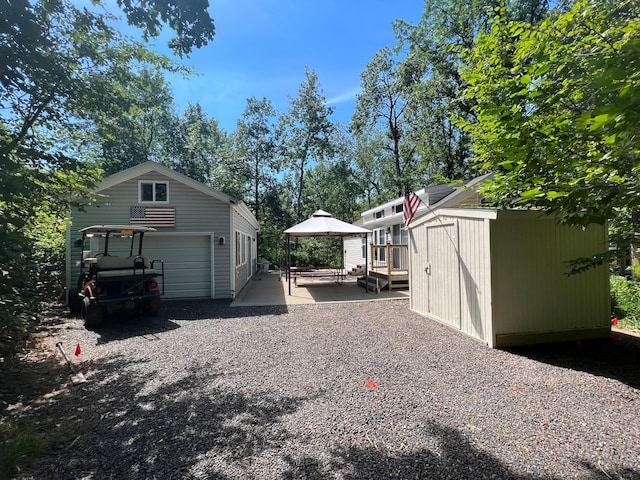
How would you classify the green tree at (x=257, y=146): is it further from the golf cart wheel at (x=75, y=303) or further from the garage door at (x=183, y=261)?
the golf cart wheel at (x=75, y=303)

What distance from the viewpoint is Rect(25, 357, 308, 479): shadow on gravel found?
8.55 ft

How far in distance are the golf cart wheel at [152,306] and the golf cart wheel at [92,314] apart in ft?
3.32

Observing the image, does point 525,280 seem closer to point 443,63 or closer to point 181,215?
point 181,215

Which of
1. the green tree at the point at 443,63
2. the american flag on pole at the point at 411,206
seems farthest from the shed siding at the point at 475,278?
the green tree at the point at 443,63

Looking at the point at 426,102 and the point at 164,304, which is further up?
the point at 426,102

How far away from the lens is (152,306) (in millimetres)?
7953

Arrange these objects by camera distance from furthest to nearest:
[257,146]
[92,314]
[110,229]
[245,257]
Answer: [257,146]
[245,257]
[110,229]
[92,314]


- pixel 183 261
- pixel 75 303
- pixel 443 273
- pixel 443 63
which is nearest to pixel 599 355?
pixel 443 273

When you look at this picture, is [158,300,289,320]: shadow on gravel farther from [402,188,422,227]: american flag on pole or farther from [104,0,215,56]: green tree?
[104,0,215,56]: green tree

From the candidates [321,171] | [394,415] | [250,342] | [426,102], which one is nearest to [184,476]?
[394,415]

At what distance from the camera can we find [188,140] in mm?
30094

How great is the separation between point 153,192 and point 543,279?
10.8 meters

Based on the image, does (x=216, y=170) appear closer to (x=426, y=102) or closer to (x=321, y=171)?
(x=321, y=171)

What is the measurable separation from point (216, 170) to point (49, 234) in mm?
23478
